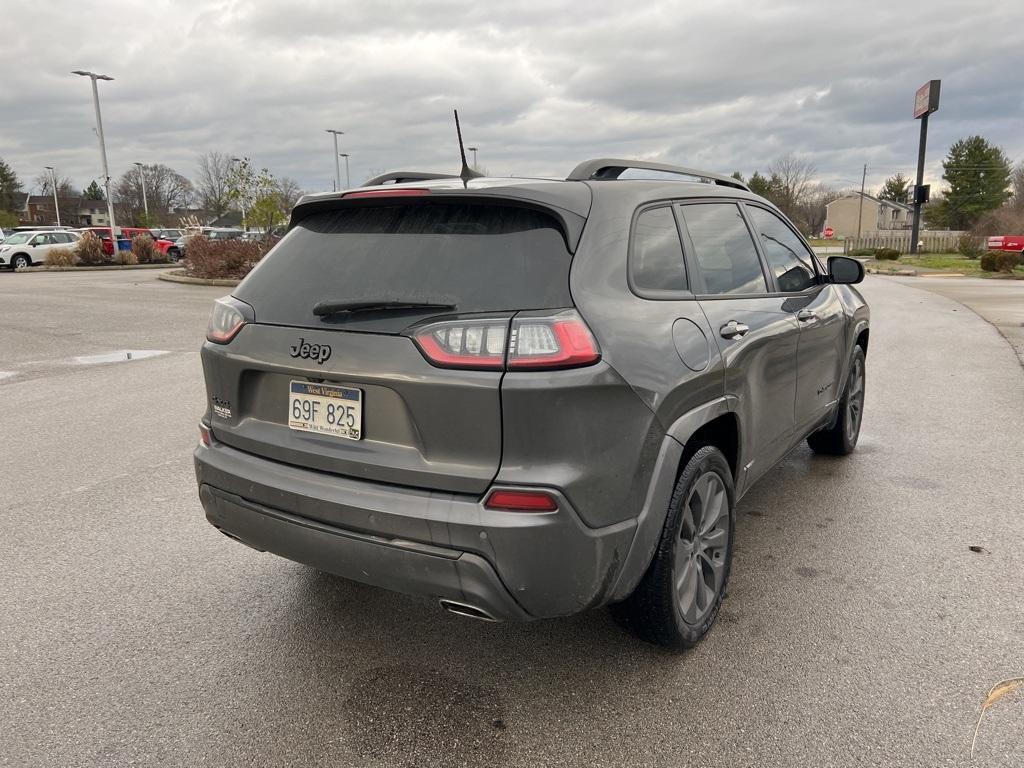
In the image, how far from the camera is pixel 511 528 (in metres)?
2.22

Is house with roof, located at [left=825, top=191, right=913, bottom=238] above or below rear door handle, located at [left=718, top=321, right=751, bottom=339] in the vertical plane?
above

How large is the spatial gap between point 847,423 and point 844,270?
48.3 inches

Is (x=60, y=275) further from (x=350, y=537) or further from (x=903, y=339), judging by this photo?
(x=350, y=537)

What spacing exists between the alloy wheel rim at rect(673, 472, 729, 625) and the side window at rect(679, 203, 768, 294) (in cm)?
81

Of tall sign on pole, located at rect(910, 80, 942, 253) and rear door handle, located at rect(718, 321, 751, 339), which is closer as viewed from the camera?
rear door handle, located at rect(718, 321, 751, 339)

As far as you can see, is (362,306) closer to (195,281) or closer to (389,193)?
(389,193)

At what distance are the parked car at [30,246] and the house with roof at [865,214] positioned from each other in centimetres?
9746

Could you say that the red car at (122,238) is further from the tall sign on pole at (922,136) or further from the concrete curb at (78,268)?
the tall sign on pole at (922,136)

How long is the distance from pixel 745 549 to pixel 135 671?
2.76m

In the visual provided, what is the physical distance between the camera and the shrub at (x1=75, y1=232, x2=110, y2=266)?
31.1 m

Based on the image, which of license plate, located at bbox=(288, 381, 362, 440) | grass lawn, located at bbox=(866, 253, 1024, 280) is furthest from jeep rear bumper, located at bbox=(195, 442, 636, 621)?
grass lawn, located at bbox=(866, 253, 1024, 280)

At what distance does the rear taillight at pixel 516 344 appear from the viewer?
2242mm

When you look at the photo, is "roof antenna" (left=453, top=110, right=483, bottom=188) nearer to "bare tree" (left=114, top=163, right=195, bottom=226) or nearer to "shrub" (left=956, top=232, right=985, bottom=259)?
"shrub" (left=956, top=232, right=985, bottom=259)

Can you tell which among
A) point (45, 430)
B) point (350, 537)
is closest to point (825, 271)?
point (350, 537)
